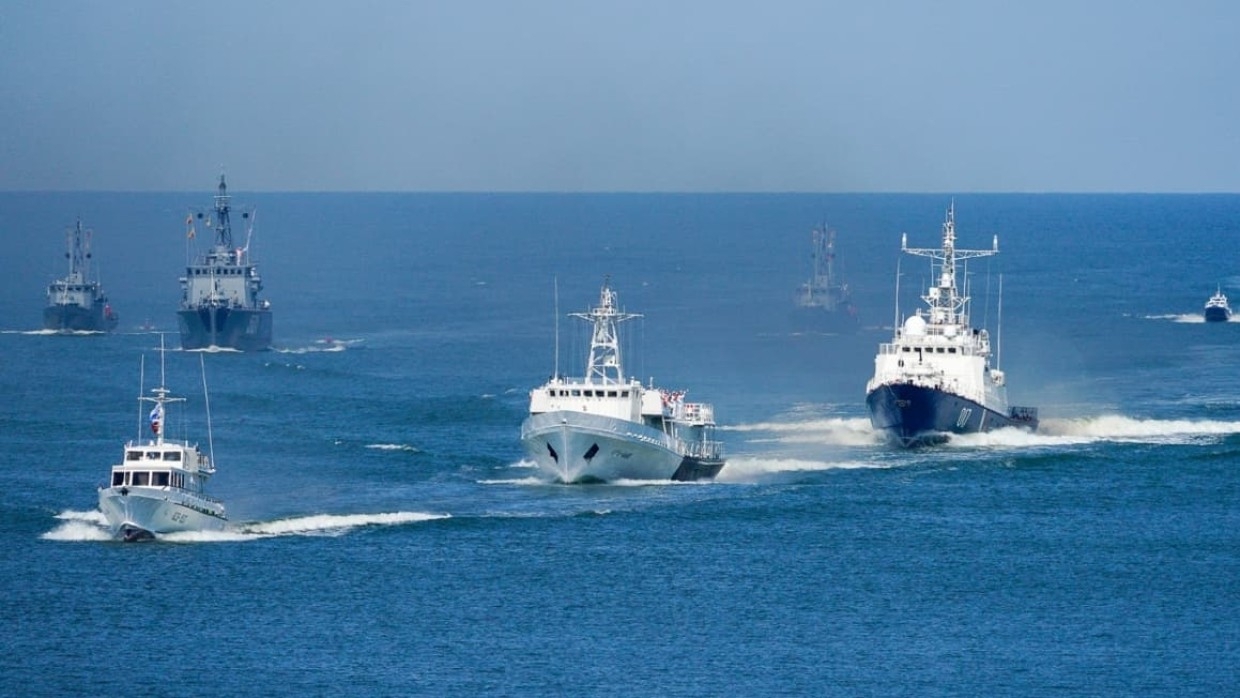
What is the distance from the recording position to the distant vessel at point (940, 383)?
475 feet

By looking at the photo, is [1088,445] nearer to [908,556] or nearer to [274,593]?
[908,556]

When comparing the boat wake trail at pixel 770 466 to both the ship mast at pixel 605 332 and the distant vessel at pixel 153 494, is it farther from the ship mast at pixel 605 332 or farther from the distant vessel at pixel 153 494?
the distant vessel at pixel 153 494

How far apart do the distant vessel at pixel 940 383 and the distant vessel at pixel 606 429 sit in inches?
826

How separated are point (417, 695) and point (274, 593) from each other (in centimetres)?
1637

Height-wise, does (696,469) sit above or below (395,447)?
below

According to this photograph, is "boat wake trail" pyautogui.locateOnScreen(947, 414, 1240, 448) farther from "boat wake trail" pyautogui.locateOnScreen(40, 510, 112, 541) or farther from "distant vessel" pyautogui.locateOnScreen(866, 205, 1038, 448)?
"boat wake trail" pyautogui.locateOnScreen(40, 510, 112, 541)

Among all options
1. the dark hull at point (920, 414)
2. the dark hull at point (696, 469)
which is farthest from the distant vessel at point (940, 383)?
the dark hull at point (696, 469)

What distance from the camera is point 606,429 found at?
401 feet

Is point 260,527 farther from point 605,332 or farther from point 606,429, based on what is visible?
point 605,332

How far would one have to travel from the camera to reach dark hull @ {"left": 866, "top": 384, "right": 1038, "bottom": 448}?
144625 millimetres

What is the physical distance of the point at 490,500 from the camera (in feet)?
393

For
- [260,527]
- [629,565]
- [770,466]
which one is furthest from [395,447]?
[629,565]

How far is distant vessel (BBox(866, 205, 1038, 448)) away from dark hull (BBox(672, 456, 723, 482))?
1806 centimetres

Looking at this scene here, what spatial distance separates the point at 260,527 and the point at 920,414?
49786mm
